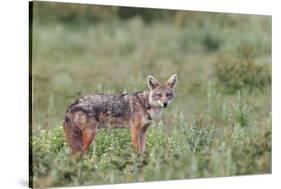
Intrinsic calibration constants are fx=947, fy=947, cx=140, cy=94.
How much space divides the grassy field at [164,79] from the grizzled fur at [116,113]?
9cm

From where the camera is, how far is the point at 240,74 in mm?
9828

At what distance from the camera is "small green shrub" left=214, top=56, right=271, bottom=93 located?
9711 millimetres

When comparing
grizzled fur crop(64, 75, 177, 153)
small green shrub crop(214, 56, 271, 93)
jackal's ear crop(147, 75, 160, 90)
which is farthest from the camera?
small green shrub crop(214, 56, 271, 93)

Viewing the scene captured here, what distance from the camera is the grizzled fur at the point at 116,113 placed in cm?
873

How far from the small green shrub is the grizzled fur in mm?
807

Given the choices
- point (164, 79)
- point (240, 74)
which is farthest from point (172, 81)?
point (240, 74)

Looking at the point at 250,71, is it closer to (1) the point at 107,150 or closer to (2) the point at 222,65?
(2) the point at 222,65

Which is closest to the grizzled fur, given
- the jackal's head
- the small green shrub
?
the jackal's head

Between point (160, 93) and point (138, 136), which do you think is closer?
point (138, 136)

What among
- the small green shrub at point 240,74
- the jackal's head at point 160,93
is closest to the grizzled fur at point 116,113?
the jackal's head at point 160,93

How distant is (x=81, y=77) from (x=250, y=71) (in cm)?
175

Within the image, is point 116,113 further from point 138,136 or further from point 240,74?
point 240,74

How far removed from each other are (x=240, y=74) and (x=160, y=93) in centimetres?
118

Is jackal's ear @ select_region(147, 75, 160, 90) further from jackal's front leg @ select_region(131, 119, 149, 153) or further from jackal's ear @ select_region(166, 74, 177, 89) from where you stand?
jackal's front leg @ select_region(131, 119, 149, 153)
